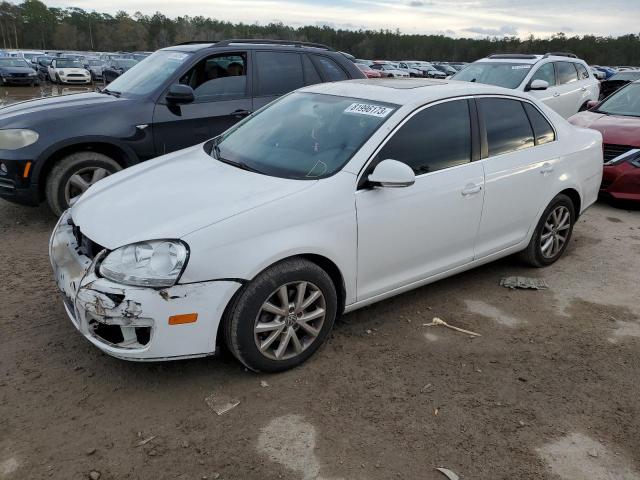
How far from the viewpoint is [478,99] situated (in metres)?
3.98

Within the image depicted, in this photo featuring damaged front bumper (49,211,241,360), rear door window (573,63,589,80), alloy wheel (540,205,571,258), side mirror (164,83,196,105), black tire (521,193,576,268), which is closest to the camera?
damaged front bumper (49,211,241,360)

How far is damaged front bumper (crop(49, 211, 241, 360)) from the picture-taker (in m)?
2.63

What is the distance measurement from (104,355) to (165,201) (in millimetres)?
1043

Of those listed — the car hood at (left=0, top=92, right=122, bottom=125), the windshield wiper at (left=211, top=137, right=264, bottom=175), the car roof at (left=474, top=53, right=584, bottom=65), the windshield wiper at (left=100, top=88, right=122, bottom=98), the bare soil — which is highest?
the car roof at (left=474, top=53, right=584, bottom=65)

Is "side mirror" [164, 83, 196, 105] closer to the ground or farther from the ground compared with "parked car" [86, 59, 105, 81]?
farther from the ground

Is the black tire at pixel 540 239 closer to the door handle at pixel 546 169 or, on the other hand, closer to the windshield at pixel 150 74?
the door handle at pixel 546 169

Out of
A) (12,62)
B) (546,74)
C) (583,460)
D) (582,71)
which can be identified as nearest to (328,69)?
(583,460)

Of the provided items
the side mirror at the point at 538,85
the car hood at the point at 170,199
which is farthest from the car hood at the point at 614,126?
the car hood at the point at 170,199

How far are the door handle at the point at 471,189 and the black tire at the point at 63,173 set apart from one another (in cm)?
362

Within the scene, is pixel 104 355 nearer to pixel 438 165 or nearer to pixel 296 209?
pixel 296 209

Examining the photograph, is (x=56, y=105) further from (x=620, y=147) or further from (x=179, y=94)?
(x=620, y=147)

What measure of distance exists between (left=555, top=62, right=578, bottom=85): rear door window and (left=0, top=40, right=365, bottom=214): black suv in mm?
6009

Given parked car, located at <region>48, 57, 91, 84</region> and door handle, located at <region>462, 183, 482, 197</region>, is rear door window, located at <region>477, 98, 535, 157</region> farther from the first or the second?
parked car, located at <region>48, 57, 91, 84</region>

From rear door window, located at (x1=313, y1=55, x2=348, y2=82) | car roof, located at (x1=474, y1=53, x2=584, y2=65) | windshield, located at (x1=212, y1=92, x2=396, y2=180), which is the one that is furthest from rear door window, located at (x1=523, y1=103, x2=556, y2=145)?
car roof, located at (x1=474, y1=53, x2=584, y2=65)
